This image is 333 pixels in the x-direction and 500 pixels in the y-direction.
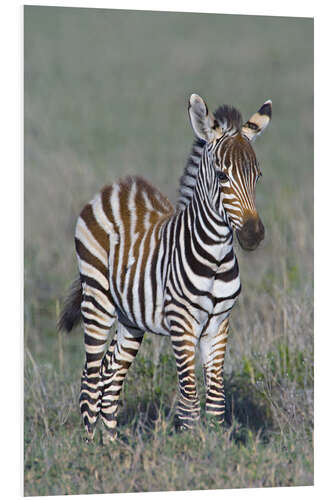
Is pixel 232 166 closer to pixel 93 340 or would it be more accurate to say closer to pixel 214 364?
pixel 214 364

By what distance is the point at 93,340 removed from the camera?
5.34 metres

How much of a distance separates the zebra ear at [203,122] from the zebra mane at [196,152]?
0.19ft

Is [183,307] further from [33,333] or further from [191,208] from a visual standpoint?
[33,333]

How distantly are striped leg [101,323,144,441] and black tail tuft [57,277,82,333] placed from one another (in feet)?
1.13

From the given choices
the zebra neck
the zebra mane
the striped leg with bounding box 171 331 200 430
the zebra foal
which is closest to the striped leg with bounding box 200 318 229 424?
the zebra foal

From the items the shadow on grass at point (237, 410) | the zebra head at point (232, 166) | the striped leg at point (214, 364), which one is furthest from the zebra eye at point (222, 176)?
the shadow on grass at point (237, 410)

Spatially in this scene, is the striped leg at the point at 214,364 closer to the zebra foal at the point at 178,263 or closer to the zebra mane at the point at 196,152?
the zebra foal at the point at 178,263

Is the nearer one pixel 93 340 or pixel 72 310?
pixel 93 340

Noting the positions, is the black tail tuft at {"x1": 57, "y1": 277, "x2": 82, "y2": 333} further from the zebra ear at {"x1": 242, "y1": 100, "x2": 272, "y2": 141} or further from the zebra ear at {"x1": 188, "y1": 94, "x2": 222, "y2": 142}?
the zebra ear at {"x1": 242, "y1": 100, "x2": 272, "y2": 141}

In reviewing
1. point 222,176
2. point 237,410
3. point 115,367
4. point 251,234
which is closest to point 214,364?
point 115,367

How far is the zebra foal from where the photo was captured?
466 centimetres

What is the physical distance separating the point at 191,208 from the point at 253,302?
10.5 feet

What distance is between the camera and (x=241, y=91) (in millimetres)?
9000

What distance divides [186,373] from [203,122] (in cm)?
148
